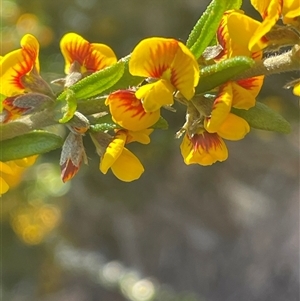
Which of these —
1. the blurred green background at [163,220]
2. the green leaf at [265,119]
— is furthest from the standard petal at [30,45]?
the blurred green background at [163,220]

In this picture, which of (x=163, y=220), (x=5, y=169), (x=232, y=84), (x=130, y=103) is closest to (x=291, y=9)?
(x=232, y=84)

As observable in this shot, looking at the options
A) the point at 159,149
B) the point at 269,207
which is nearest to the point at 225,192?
the point at 269,207

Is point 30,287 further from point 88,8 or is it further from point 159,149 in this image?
point 88,8

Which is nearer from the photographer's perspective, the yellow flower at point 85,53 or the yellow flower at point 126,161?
the yellow flower at point 126,161

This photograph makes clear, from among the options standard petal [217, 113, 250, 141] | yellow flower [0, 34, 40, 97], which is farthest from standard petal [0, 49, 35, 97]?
standard petal [217, 113, 250, 141]

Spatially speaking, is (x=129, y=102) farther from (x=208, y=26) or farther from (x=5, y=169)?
(x=5, y=169)

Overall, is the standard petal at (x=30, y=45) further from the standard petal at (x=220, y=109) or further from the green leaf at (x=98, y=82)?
the standard petal at (x=220, y=109)

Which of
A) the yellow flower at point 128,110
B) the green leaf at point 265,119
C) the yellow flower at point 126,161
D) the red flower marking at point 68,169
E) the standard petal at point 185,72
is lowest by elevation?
the red flower marking at point 68,169
